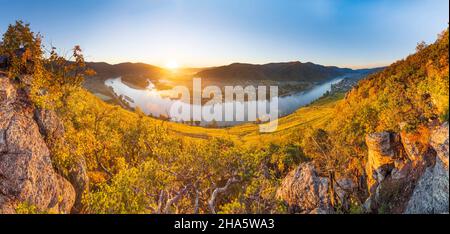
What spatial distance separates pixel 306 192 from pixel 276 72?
7.93 metres

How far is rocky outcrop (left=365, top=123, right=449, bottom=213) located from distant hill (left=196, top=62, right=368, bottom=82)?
5846 mm

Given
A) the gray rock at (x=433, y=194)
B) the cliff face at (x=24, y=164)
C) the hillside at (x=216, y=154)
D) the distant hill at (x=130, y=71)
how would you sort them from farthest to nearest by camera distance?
the distant hill at (x=130, y=71) → the cliff face at (x=24, y=164) → the hillside at (x=216, y=154) → the gray rock at (x=433, y=194)

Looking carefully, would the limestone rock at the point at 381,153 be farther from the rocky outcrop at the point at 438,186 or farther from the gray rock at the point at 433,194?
the rocky outcrop at the point at 438,186

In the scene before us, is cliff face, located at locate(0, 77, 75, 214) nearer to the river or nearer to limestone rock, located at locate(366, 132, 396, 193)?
the river

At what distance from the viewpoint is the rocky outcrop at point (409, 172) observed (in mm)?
7520

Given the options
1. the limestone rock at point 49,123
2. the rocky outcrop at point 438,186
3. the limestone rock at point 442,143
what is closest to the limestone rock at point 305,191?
the rocky outcrop at point 438,186

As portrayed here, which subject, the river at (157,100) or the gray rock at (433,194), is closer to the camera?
the gray rock at (433,194)

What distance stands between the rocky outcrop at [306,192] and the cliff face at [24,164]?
9348mm

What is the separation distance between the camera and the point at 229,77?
2200cm

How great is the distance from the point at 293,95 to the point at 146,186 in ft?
44.0

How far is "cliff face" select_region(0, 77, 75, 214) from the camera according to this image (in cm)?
1206

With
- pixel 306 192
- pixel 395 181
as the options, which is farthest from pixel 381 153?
pixel 306 192

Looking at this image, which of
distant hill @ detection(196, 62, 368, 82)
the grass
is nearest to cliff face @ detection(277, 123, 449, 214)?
the grass

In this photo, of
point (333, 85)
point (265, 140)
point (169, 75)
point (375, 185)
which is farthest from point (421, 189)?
point (333, 85)
